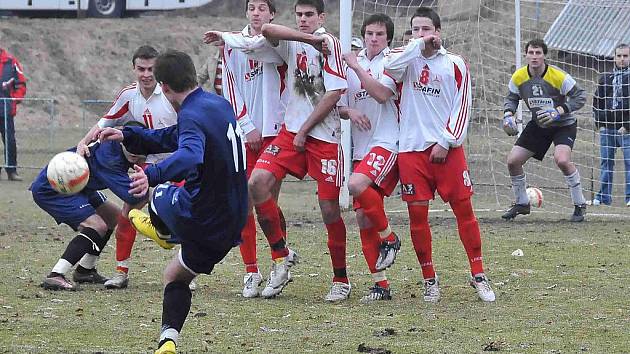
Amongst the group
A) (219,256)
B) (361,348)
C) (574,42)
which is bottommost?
(361,348)

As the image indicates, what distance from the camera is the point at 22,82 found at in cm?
2177

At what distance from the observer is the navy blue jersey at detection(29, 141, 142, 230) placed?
932 cm

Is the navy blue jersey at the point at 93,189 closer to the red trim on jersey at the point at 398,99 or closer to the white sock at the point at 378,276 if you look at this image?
the white sock at the point at 378,276

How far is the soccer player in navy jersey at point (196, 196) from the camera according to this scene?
21.8 ft

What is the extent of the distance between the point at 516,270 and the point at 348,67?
2.46 meters

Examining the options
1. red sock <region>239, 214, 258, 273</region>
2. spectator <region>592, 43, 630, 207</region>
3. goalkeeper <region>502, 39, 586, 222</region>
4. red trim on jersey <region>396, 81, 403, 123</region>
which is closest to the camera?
red trim on jersey <region>396, 81, 403, 123</region>

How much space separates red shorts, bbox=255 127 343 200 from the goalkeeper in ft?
15.7

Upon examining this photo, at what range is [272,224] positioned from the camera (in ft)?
29.7

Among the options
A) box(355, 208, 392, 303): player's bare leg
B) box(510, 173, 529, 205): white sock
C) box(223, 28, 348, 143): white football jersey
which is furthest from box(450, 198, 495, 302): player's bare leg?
box(510, 173, 529, 205): white sock

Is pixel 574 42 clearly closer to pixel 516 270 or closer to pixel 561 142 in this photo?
pixel 561 142

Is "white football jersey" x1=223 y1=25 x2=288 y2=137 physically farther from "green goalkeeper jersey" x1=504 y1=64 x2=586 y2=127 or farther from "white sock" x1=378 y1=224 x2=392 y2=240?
"green goalkeeper jersey" x1=504 y1=64 x2=586 y2=127

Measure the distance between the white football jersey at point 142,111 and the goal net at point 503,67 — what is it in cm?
599

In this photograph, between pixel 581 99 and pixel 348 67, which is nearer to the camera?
pixel 348 67

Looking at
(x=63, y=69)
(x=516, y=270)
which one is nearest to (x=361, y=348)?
Answer: (x=516, y=270)
